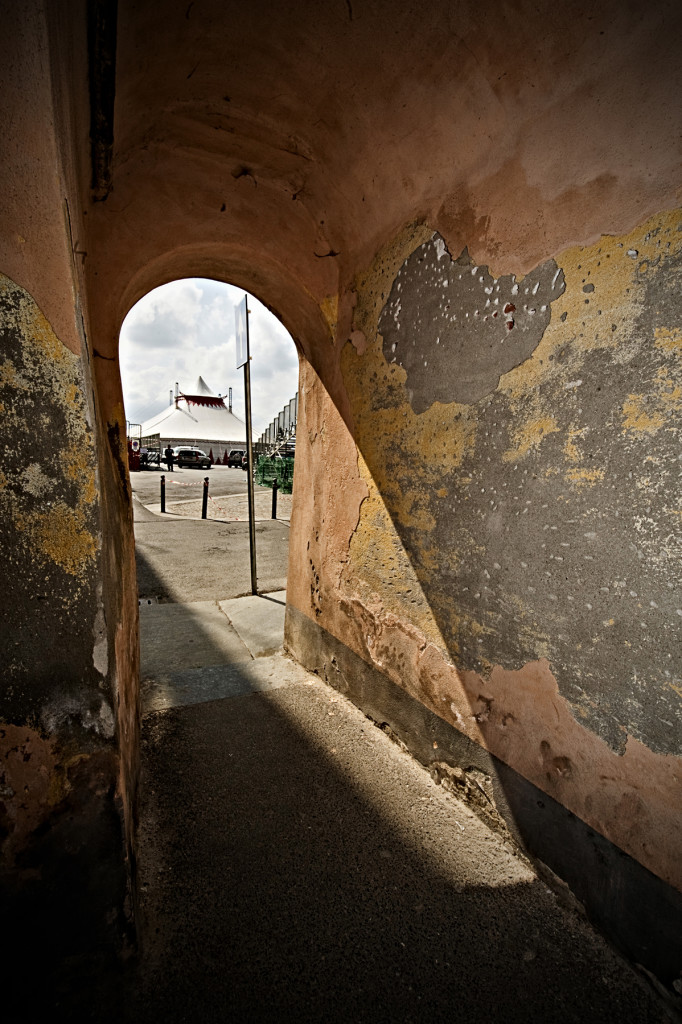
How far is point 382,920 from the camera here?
4.58ft

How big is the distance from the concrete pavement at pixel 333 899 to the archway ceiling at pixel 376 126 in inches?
85.9

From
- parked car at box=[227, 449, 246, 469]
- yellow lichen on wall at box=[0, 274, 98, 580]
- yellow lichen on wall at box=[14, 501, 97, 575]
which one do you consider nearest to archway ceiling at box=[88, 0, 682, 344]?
yellow lichen on wall at box=[0, 274, 98, 580]

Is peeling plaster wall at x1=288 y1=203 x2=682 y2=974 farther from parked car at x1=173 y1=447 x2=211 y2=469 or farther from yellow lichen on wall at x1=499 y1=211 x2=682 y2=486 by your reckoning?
parked car at x1=173 y1=447 x2=211 y2=469

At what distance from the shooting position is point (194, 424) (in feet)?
133

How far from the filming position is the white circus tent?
3884 centimetres

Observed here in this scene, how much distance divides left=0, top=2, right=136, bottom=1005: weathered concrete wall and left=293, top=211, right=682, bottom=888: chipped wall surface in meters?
1.31

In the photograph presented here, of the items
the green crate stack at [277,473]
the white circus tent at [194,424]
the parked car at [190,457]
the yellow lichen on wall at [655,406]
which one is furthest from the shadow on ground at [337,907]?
the white circus tent at [194,424]

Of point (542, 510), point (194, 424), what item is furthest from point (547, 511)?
point (194, 424)

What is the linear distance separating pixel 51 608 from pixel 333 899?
1.33m

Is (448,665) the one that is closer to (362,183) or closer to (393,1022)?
(393,1022)

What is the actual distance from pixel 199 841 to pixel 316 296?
111 inches

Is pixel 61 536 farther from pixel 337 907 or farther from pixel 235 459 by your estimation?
pixel 235 459

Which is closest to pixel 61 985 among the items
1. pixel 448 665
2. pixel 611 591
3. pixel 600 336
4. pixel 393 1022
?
pixel 393 1022

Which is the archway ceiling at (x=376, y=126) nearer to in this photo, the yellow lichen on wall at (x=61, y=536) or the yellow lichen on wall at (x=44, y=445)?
the yellow lichen on wall at (x=44, y=445)
